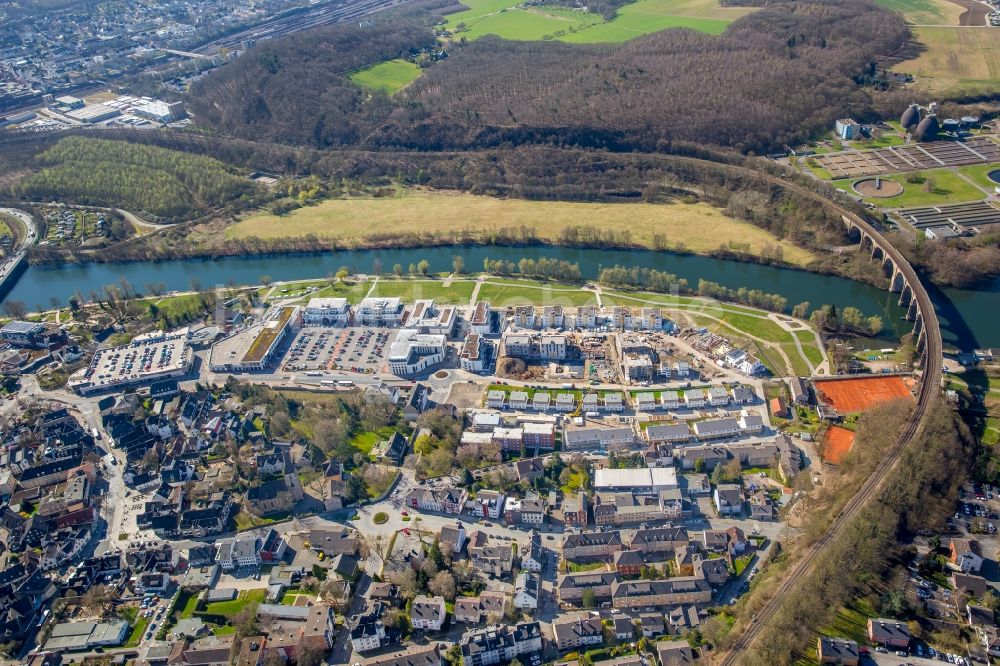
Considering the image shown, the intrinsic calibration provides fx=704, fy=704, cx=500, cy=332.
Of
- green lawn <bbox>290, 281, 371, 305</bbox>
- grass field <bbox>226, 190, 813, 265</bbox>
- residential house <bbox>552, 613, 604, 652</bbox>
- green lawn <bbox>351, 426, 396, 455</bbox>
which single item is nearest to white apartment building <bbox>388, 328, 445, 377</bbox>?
green lawn <bbox>351, 426, 396, 455</bbox>

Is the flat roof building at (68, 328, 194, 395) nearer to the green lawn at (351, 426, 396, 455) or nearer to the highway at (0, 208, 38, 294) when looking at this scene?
the green lawn at (351, 426, 396, 455)

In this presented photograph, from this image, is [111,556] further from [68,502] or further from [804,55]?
[804,55]

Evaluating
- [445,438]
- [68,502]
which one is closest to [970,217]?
[445,438]

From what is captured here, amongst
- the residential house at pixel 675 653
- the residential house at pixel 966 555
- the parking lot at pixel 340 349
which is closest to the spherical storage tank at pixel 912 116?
the residential house at pixel 966 555

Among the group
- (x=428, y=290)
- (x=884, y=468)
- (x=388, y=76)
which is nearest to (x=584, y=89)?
(x=388, y=76)

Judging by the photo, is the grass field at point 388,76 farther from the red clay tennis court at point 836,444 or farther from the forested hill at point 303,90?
the red clay tennis court at point 836,444

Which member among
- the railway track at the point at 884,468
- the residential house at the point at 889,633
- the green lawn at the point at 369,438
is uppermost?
the railway track at the point at 884,468
